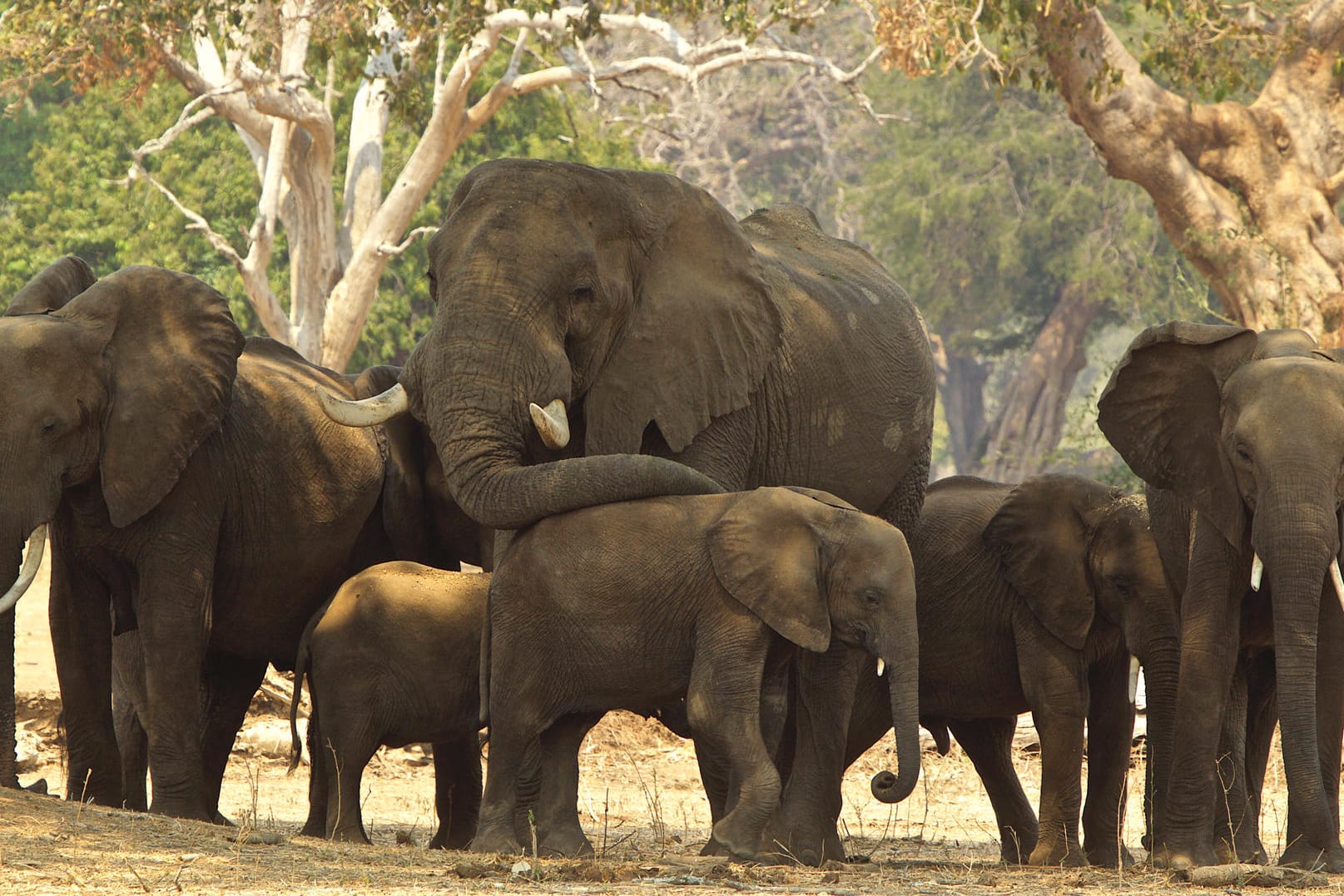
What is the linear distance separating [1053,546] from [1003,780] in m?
1.39

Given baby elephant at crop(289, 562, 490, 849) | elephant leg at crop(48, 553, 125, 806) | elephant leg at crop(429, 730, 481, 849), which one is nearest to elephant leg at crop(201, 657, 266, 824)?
elephant leg at crop(48, 553, 125, 806)

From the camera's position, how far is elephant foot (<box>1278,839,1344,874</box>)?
7602mm

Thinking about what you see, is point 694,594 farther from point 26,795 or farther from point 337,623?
point 26,795

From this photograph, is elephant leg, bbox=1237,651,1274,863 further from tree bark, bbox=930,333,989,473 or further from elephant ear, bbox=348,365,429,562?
tree bark, bbox=930,333,989,473

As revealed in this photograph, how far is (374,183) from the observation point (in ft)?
74.0

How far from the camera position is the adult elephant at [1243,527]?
744 centimetres

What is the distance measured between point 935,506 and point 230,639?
337 centimetres

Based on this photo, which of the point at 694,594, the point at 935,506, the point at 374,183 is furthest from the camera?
the point at 374,183

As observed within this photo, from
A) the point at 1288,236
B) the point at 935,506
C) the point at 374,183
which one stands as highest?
the point at 374,183

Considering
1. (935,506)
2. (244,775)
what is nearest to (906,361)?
(935,506)

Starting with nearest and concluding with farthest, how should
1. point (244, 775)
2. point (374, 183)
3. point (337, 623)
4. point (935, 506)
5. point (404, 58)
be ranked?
point (337, 623) < point (935, 506) < point (244, 775) < point (404, 58) < point (374, 183)

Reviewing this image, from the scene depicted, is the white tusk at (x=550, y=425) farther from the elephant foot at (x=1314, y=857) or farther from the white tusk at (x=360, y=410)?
the elephant foot at (x=1314, y=857)

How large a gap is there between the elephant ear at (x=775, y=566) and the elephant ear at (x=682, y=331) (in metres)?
0.61

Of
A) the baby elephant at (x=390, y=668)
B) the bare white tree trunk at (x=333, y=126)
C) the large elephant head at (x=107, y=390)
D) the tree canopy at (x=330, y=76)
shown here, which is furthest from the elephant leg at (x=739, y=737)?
the bare white tree trunk at (x=333, y=126)
